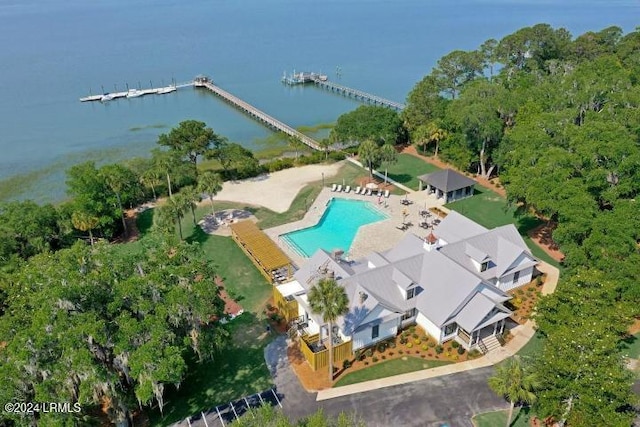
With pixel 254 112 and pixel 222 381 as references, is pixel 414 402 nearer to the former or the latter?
pixel 222 381

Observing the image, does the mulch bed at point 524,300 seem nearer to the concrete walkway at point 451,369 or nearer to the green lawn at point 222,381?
the concrete walkway at point 451,369

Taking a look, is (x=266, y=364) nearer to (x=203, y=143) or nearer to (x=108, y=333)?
(x=108, y=333)

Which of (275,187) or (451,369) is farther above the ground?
(275,187)

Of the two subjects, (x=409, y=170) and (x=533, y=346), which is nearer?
(x=533, y=346)

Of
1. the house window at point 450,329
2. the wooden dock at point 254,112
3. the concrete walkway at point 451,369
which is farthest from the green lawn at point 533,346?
the wooden dock at point 254,112

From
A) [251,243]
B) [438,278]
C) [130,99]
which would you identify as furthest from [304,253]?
[130,99]

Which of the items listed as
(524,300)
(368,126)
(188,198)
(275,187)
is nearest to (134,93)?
(275,187)
